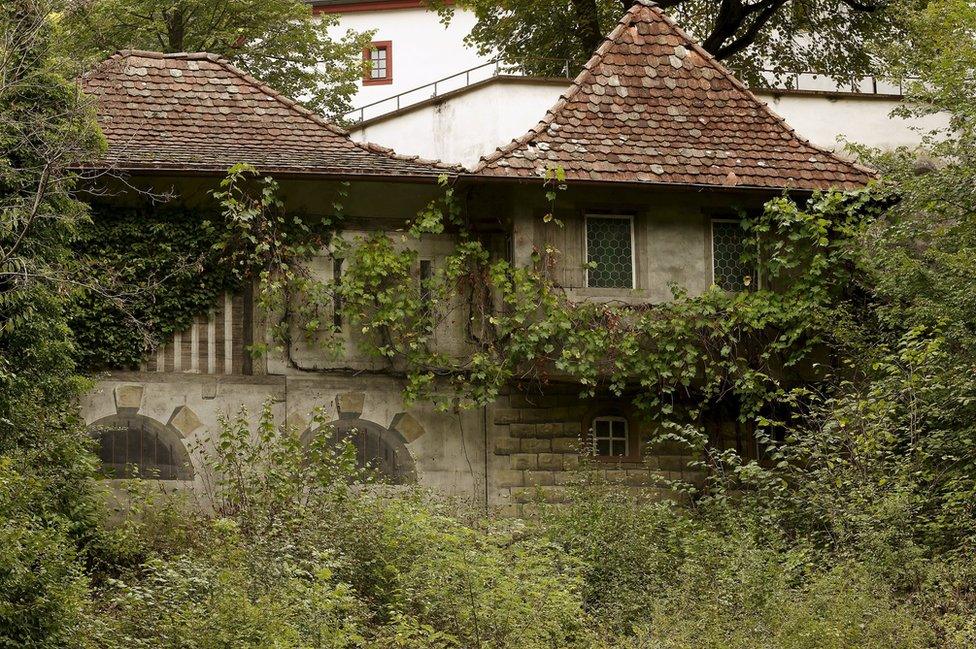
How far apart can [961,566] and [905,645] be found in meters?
1.87

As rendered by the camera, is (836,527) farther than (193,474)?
No

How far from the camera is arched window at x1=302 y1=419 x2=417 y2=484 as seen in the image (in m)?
20.8

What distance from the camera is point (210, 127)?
71.7 ft

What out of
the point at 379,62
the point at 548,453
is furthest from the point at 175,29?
the point at 379,62

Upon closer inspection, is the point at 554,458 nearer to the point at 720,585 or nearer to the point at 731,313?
the point at 731,313

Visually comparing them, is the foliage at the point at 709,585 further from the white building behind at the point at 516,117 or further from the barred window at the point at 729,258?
the white building behind at the point at 516,117

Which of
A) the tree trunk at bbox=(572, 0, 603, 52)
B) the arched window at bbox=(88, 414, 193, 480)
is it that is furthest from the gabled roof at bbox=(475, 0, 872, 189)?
the tree trunk at bbox=(572, 0, 603, 52)

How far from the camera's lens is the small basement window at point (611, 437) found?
21.6 m

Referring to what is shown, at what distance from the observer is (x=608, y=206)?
21562 mm

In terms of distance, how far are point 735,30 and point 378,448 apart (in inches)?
517

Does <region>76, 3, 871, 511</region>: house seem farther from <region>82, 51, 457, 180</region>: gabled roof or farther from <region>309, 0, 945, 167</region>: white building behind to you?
<region>309, 0, 945, 167</region>: white building behind

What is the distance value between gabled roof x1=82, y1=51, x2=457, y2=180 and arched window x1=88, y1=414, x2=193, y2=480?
291cm

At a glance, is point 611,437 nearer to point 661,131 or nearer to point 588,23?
point 661,131

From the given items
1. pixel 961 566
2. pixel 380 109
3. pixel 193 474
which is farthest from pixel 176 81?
pixel 380 109
